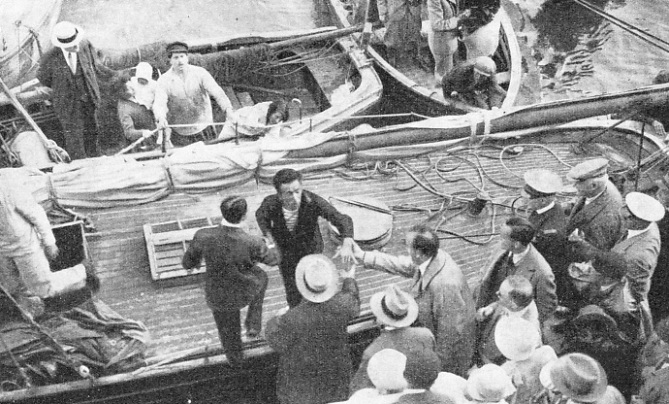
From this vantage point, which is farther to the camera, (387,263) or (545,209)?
(545,209)

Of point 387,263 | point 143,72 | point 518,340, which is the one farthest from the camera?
point 143,72

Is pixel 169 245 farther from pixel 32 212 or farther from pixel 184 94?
pixel 184 94

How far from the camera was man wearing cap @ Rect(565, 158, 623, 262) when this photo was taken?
5172mm

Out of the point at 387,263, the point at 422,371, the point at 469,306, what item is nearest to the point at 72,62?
the point at 387,263

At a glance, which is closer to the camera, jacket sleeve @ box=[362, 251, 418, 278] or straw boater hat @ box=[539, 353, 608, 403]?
straw boater hat @ box=[539, 353, 608, 403]

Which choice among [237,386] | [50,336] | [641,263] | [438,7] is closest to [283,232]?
[237,386]

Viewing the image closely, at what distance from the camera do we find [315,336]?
13.9 feet

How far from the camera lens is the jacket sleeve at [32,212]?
4.56 meters

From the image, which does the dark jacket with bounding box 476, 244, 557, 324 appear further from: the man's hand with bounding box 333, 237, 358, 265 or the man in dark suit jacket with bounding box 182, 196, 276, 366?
the man in dark suit jacket with bounding box 182, 196, 276, 366

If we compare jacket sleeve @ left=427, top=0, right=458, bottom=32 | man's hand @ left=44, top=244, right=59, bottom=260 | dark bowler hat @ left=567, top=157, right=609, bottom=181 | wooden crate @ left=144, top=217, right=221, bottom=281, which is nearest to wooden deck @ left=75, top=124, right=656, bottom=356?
wooden crate @ left=144, top=217, right=221, bottom=281

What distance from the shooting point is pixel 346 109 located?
741 cm

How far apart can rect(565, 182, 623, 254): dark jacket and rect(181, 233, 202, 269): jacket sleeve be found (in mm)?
2859

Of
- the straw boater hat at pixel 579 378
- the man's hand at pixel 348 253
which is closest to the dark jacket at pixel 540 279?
the straw boater hat at pixel 579 378

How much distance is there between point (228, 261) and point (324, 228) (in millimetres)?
A: 1622
